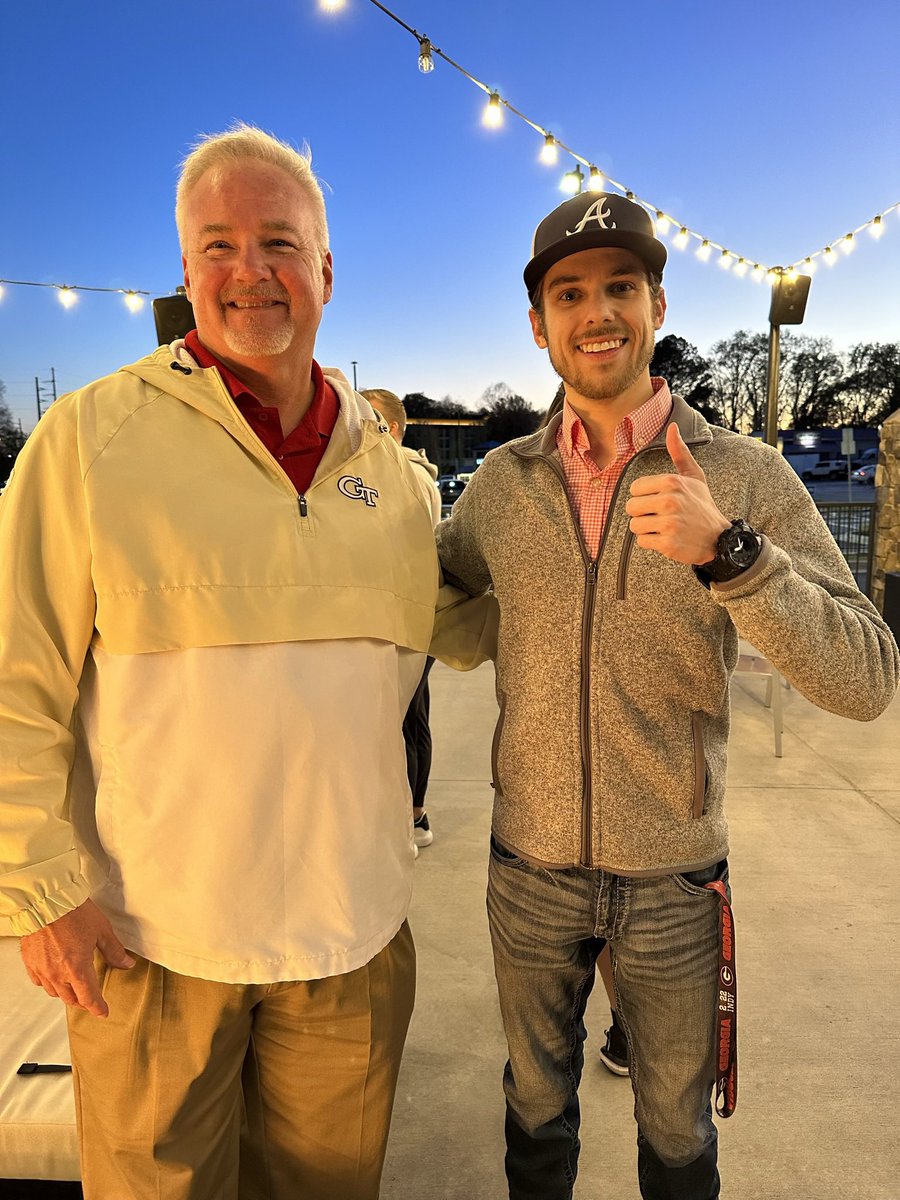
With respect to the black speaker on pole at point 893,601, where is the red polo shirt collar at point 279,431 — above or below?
above

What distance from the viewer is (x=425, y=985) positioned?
2547 mm

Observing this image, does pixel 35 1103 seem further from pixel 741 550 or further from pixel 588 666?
pixel 741 550

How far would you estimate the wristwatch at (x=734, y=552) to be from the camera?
45.2 inches

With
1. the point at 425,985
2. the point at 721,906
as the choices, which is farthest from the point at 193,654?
the point at 425,985

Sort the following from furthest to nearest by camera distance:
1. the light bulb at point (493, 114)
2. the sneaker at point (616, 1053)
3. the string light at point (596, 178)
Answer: the string light at point (596, 178)
the light bulb at point (493, 114)
the sneaker at point (616, 1053)

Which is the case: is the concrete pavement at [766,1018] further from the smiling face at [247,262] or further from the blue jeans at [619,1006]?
the smiling face at [247,262]

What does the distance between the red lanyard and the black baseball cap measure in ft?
3.95

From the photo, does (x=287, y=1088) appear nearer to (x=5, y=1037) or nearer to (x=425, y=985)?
(x=5, y=1037)

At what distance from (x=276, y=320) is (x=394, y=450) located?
0.36 meters

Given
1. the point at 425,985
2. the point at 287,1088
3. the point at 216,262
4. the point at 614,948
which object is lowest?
the point at 425,985

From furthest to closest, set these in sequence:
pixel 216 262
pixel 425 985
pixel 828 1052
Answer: pixel 425 985, pixel 828 1052, pixel 216 262

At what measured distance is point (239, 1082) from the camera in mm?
1355

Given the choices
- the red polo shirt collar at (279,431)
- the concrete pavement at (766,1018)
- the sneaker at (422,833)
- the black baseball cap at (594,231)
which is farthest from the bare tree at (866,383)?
the red polo shirt collar at (279,431)

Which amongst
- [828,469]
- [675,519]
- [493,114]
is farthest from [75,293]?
[828,469]
